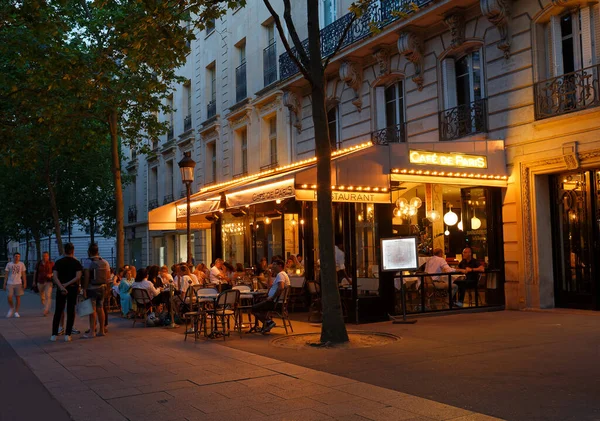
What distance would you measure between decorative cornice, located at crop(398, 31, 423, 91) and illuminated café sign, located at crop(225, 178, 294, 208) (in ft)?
17.4

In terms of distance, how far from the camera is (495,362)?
8250mm

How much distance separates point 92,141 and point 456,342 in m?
13.5

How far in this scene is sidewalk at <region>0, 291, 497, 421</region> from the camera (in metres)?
6.10

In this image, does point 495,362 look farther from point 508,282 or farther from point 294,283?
point 294,283

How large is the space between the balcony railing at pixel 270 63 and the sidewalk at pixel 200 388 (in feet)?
46.0

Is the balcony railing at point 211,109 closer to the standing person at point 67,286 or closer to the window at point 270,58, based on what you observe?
the window at point 270,58

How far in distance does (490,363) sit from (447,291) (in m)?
6.01

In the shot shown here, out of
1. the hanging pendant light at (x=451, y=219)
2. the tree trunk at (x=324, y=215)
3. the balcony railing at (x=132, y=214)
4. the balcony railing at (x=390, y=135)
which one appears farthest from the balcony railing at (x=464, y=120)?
Answer: the balcony railing at (x=132, y=214)

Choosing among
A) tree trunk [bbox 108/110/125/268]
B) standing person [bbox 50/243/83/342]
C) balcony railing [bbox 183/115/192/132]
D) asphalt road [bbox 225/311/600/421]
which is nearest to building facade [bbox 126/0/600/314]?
tree trunk [bbox 108/110/125/268]

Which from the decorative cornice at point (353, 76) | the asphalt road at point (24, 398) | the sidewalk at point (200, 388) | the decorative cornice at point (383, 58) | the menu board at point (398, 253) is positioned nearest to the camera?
the sidewalk at point (200, 388)

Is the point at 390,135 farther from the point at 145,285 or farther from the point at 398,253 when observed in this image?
the point at 145,285

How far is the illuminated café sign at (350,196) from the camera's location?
12351mm

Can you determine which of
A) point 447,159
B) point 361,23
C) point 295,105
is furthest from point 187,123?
point 447,159

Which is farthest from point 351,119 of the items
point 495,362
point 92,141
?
point 495,362
